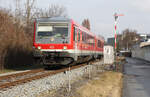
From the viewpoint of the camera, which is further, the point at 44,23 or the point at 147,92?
the point at 44,23

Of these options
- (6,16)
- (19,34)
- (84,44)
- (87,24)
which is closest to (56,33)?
(84,44)

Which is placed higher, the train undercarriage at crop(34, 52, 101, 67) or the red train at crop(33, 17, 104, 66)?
the red train at crop(33, 17, 104, 66)

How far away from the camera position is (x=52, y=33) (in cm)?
1536

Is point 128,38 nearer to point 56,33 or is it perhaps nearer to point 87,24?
point 87,24

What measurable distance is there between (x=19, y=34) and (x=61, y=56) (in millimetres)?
7693

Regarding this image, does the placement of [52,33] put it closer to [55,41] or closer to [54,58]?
[55,41]

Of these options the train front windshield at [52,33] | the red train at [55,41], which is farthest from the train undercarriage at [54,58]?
the train front windshield at [52,33]

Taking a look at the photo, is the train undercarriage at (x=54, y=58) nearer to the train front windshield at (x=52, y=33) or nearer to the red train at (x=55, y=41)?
the red train at (x=55, y=41)

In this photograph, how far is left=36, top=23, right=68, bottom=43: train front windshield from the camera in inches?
598

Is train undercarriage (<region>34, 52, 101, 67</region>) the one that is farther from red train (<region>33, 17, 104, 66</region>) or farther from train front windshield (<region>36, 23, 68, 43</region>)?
train front windshield (<region>36, 23, 68, 43</region>)

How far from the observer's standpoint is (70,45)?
15047 mm

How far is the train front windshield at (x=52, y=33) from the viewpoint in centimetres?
1519

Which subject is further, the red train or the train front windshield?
the train front windshield

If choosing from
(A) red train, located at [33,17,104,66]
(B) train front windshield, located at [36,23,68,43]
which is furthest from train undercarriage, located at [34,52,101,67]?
(B) train front windshield, located at [36,23,68,43]
